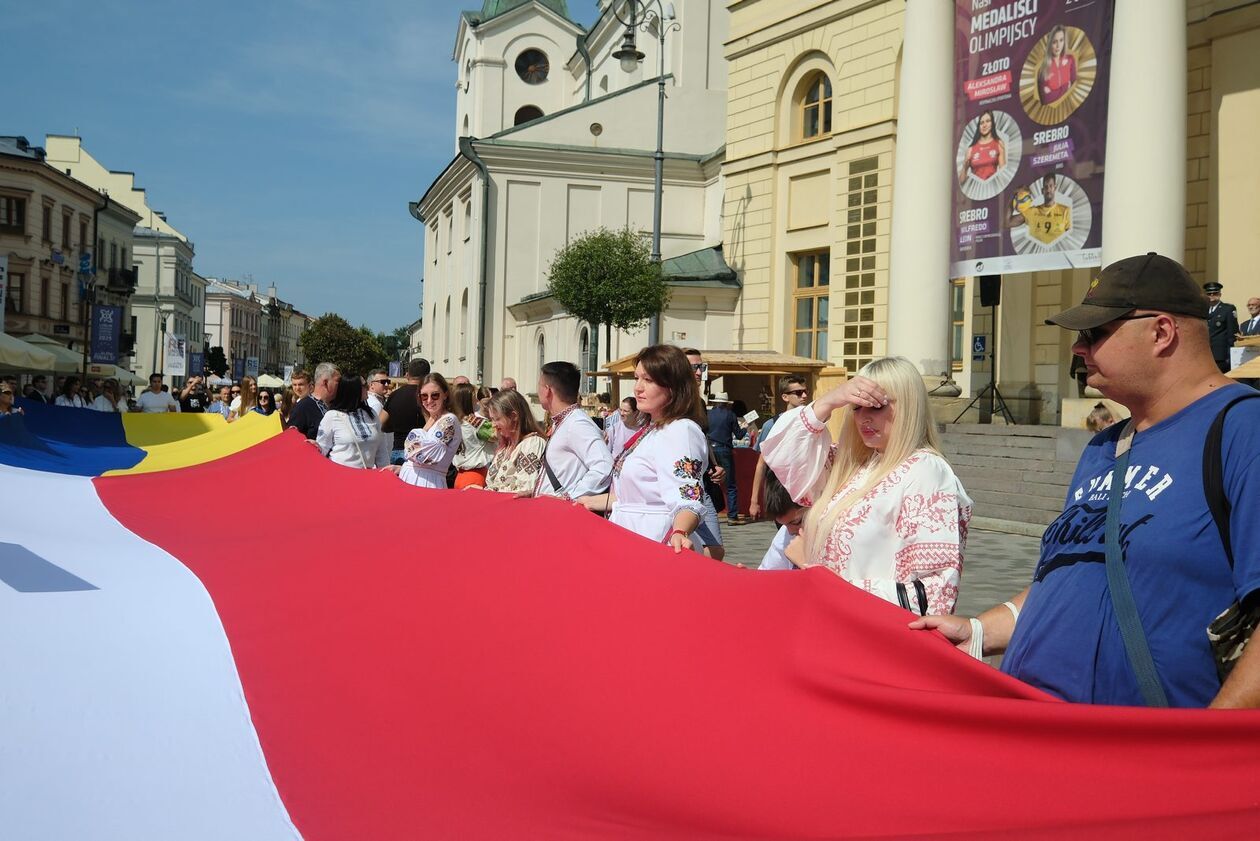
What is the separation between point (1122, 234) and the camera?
18.8m

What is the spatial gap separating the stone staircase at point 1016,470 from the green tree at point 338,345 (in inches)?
3861

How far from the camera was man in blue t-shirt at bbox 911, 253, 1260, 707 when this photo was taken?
7.75ft

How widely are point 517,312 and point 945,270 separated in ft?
94.4

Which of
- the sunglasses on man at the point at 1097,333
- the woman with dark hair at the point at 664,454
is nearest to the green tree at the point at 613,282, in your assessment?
Result: the woman with dark hair at the point at 664,454

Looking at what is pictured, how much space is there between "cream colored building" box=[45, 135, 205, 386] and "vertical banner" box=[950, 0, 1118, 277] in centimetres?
8282

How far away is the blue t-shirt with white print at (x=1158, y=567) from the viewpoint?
2357mm

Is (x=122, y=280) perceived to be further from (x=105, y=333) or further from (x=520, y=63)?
(x=105, y=333)

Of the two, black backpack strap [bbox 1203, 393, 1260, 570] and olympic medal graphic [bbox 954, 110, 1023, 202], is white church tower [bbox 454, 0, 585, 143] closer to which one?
olympic medal graphic [bbox 954, 110, 1023, 202]

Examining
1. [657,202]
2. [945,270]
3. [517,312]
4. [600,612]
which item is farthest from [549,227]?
[600,612]

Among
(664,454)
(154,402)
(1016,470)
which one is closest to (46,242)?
(154,402)

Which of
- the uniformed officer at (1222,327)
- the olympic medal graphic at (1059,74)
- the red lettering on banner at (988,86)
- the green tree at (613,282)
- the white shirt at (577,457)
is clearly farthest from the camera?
the green tree at (613,282)

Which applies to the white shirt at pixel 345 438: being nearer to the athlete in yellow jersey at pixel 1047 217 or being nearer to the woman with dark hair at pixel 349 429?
the woman with dark hair at pixel 349 429

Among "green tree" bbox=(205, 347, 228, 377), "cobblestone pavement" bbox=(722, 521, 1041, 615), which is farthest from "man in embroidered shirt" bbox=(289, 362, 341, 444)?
"green tree" bbox=(205, 347, 228, 377)

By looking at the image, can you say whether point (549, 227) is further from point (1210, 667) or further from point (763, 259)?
point (1210, 667)
